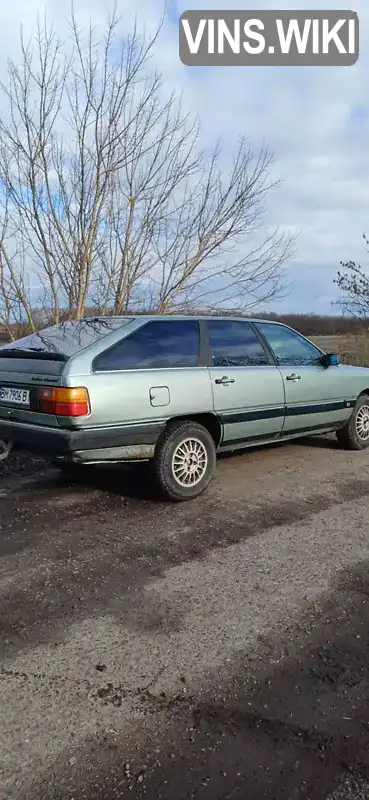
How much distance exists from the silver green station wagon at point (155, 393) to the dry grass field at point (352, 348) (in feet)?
24.1

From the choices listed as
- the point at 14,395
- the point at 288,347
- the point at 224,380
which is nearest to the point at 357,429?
the point at 288,347

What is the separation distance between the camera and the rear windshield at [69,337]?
4.57m

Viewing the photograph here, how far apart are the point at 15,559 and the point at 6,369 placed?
5.76 feet

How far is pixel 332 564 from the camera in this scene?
11.7ft

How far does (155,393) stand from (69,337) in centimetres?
91

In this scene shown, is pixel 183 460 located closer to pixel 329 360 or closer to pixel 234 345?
pixel 234 345

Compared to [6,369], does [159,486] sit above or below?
below

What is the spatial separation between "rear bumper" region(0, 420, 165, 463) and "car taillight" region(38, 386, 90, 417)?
0.45ft

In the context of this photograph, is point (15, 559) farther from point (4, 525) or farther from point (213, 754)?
point (213, 754)

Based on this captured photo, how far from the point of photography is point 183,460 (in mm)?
4816

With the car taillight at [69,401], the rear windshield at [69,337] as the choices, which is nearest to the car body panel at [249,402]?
the rear windshield at [69,337]

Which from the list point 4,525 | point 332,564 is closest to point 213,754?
point 332,564

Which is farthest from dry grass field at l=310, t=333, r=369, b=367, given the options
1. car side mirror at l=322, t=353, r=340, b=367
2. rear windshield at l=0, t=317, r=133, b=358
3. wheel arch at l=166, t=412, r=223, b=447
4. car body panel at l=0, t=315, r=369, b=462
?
rear windshield at l=0, t=317, r=133, b=358

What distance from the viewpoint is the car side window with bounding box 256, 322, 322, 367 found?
19.7 feet
